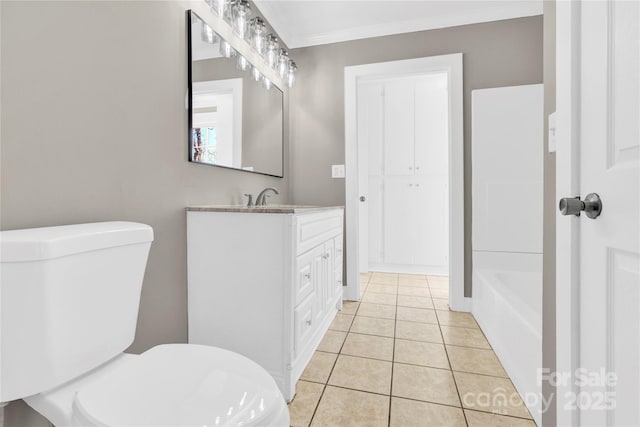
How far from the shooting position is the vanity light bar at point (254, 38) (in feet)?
5.75

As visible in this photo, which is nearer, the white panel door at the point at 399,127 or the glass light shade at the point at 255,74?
the glass light shade at the point at 255,74

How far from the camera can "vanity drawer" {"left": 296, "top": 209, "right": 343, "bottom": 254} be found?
145 cm

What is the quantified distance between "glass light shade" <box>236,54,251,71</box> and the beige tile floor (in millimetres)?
1798

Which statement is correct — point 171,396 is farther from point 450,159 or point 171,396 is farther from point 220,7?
point 450,159

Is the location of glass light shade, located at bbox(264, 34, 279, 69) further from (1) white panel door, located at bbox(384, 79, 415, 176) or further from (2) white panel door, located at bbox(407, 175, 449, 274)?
(2) white panel door, located at bbox(407, 175, 449, 274)

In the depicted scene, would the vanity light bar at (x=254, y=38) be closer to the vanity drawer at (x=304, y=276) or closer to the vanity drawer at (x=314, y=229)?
the vanity drawer at (x=314, y=229)

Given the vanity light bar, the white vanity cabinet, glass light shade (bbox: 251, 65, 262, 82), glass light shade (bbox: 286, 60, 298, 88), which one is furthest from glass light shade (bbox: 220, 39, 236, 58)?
the white vanity cabinet

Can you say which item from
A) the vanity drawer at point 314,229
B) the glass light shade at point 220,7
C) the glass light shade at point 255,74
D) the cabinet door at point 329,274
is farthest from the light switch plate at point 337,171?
the glass light shade at point 220,7

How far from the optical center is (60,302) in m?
0.75

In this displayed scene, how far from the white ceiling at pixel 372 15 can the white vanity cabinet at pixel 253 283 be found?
1.75 m

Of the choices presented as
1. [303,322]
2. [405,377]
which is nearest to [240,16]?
[303,322]
